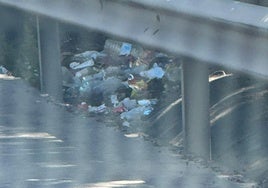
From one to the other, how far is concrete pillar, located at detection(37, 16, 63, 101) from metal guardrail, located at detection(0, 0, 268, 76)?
167 cm

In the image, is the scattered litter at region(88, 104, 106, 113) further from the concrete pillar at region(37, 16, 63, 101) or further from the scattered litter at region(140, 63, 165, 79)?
the scattered litter at region(140, 63, 165, 79)

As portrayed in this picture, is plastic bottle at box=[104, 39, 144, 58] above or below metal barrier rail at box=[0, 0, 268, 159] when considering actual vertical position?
above

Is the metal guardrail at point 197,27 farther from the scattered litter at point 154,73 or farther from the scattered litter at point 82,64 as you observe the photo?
the scattered litter at point 82,64

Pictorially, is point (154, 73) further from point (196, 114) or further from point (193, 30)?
point (193, 30)

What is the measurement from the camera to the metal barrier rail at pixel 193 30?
5.62m

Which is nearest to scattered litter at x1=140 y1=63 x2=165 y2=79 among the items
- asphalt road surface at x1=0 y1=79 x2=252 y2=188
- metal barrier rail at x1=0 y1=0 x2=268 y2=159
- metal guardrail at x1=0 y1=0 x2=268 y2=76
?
asphalt road surface at x1=0 y1=79 x2=252 y2=188

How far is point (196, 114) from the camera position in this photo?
707 cm

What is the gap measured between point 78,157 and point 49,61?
7.83ft

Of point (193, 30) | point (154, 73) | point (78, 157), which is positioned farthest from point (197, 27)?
point (154, 73)

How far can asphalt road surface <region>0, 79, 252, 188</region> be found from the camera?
6586mm

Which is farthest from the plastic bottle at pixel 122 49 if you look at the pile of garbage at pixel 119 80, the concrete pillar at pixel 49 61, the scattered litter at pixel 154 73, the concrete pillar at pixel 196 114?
the concrete pillar at pixel 196 114

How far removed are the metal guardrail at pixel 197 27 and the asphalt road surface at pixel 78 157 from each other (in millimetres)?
832

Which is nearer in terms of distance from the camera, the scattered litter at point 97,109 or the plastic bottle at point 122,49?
the scattered litter at point 97,109

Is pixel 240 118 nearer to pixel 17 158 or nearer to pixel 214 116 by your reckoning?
pixel 214 116
